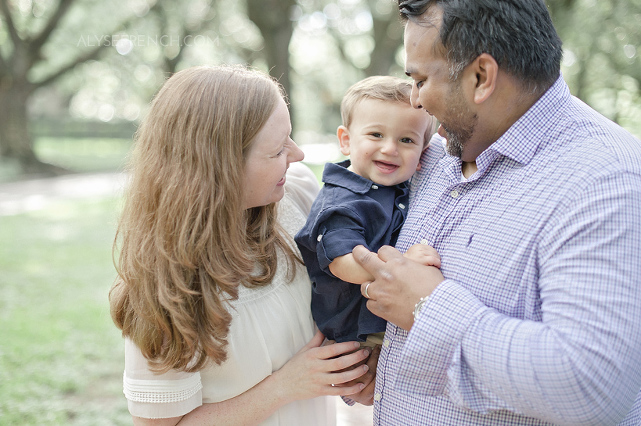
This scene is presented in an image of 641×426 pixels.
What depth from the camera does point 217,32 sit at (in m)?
19.4

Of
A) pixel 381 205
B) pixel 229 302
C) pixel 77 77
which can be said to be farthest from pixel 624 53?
pixel 77 77

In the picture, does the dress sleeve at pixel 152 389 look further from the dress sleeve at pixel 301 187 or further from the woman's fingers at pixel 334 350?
the dress sleeve at pixel 301 187

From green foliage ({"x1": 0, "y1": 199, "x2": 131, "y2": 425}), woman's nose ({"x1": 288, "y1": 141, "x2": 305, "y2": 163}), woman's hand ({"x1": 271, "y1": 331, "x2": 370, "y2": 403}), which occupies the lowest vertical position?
green foliage ({"x1": 0, "y1": 199, "x2": 131, "y2": 425})

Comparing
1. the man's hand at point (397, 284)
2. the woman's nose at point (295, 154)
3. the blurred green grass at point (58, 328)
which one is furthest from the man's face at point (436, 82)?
the blurred green grass at point (58, 328)

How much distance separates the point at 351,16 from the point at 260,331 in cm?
1884

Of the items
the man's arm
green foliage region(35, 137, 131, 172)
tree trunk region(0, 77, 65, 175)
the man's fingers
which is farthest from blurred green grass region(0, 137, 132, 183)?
the man's arm

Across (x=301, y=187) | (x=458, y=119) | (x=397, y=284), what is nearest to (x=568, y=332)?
(x=397, y=284)

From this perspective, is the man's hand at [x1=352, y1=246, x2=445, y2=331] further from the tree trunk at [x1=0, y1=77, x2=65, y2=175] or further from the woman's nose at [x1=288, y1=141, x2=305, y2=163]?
the tree trunk at [x1=0, y1=77, x2=65, y2=175]

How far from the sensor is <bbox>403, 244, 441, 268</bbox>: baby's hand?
1768 mm

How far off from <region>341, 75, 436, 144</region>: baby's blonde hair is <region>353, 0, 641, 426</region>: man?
0.86 feet

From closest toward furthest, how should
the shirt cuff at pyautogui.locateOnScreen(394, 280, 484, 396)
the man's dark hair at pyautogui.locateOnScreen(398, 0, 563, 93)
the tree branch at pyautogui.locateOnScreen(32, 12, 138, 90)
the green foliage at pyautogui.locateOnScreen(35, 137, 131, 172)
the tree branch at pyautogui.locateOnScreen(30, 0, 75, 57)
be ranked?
the shirt cuff at pyautogui.locateOnScreen(394, 280, 484, 396) → the man's dark hair at pyautogui.locateOnScreen(398, 0, 563, 93) → the tree branch at pyautogui.locateOnScreen(30, 0, 75, 57) → the tree branch at pyautogui.locateOnScreen(32, 12, 138, 90) → the green foliage at pyautogui.locateOnScreen(35, 137, 131, 172)

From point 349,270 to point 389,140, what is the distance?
583 mm

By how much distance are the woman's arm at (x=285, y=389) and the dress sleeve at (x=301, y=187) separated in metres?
0.69

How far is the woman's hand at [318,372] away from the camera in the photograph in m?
2.03
